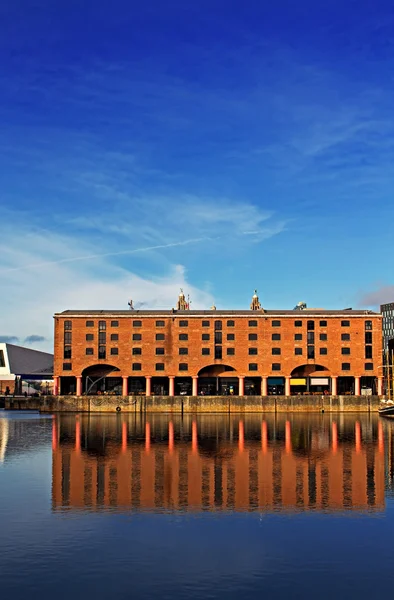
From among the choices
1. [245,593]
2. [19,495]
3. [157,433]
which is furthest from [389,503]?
[157,433]

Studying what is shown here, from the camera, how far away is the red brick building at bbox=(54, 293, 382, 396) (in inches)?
5335

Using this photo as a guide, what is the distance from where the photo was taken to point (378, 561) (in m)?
25.2

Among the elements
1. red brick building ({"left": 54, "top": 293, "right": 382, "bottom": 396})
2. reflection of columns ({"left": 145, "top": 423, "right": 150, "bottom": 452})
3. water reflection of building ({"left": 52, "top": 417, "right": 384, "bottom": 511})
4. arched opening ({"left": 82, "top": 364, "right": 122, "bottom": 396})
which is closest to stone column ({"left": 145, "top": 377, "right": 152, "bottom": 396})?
red brick building ({"left": 54, "top": 293, "right": 382, "bottom": 396})

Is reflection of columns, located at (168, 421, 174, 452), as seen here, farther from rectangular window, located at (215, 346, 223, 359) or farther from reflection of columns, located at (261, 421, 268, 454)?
rectangular window, located at (215, 346, 223, 359)

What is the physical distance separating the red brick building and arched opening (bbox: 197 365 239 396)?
Result: 2727 mm

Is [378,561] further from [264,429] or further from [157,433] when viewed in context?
[264,429]

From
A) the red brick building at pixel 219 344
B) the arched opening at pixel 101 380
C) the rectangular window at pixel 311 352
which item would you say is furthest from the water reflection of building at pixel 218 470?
the arched opening at pixel 101 380

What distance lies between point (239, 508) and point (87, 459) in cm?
2317

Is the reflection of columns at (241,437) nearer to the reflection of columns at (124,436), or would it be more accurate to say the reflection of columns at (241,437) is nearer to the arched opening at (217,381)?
the reflection of columns at (124,436)

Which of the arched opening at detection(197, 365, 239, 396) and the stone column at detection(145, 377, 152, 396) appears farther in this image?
the arched opening at detection(197, 365, 239, 396)

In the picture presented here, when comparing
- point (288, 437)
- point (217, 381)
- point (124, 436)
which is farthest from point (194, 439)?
point (217, 381)

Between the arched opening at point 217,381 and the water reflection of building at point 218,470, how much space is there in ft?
187

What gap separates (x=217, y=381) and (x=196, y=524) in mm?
111019

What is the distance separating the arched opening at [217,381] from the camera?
A: 139250mm
